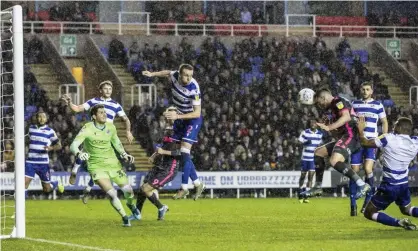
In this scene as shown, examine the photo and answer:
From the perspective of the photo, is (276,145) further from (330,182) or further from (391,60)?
(391,60)

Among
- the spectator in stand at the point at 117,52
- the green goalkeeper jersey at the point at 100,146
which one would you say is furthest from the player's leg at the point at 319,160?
the spectator in stand at the point at 117,52

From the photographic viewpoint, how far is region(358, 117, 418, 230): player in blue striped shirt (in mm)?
13648

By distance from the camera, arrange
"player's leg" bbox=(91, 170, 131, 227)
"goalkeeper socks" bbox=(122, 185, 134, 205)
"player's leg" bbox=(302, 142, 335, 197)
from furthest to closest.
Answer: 1. "player's leg" bbox=(302, 142, 335, 197)
2. "goalkeeper socks" bbox=(122, 185, 134, 205)
3. "player's leg" bbox=(91, 170, 131, 227)

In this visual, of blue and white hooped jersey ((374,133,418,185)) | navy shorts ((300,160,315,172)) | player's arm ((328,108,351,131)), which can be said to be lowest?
navy shorts ((300,160,315,172))

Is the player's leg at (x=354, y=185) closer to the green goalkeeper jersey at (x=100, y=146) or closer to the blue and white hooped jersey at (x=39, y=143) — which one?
the green goalkeeper jersey at (x=100, y=146)

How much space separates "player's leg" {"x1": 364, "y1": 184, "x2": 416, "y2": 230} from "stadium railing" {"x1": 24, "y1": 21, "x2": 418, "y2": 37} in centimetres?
2452

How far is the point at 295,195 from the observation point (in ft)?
105

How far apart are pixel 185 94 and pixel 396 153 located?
402 centimetres

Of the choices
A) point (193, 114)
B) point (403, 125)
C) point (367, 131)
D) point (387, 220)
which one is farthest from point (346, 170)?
point (403, 125)

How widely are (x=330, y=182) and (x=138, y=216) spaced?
16476 mm

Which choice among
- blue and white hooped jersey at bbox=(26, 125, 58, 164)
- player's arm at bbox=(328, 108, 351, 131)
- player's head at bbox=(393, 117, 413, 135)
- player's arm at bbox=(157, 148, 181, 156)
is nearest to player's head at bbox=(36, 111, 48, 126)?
blue and white hooped jersey at bbox=(26, 125, 58, 164)

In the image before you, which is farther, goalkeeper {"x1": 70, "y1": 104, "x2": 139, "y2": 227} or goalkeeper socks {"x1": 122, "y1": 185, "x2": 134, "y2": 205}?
goalkeeper socks {"x1": 122, "y1": 185, "x2": 134, "y2": 205}

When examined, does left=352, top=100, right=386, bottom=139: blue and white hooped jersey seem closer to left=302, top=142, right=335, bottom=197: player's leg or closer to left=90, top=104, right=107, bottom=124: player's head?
left=302, top=142, right=335, bottom=197: player's leg

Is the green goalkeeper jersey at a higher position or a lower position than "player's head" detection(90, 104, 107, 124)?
lower
